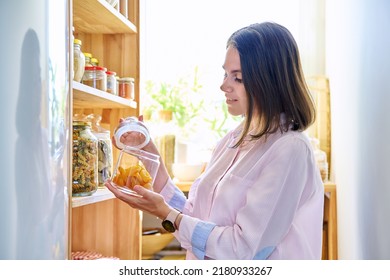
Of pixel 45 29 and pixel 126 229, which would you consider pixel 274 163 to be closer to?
pixel 45 29

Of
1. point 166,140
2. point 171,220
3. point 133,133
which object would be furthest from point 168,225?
point 166,140

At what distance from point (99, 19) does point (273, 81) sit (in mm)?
525

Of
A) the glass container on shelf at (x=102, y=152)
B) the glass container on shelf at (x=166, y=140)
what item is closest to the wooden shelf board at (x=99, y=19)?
the glass container on shelf at (x=102, y=152)

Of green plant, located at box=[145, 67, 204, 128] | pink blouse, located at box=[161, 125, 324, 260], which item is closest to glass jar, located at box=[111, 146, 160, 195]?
pink blouse, located at box=[161, 125, 324, 260]

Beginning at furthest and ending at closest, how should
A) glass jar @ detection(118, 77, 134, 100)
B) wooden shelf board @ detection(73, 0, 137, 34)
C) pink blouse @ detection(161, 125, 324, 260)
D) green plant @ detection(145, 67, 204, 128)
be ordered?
green plant @ detection(145, 67, 204, 128)
glass jar @ detection(118, 77, 134, 100)
wooden shelf board @ detection(73, 0, 137, 34)
pink blouse @ detection(161, 125, 324, 260)

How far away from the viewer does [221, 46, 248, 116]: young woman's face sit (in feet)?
3.44

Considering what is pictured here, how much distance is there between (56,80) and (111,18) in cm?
56

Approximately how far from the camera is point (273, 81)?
1019 millimetres

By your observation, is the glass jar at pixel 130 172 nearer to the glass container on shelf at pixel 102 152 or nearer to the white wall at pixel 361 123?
the glass container on shelf at pixel 102 152

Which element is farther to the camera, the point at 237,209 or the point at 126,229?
the point at 126,229

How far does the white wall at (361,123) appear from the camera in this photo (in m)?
1.13

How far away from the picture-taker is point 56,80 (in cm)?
80

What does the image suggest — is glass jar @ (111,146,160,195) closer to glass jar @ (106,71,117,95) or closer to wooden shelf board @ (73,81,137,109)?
wooden shelf board @ (73,81,137,109)

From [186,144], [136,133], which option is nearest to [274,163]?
[136,133]
